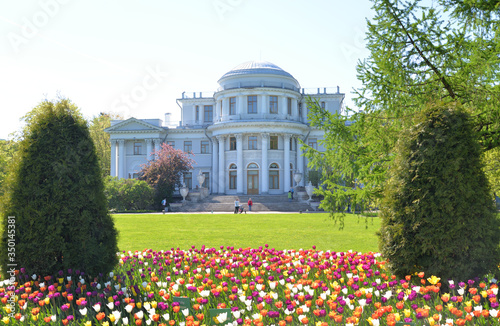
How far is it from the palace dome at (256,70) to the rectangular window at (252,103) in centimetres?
274

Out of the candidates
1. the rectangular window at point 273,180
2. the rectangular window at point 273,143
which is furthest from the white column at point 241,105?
the rectangular window at point 273,180

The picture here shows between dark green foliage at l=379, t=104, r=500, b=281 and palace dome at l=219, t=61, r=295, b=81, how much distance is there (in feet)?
144

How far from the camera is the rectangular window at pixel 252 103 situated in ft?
158

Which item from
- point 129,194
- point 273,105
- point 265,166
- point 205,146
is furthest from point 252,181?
point 129,194

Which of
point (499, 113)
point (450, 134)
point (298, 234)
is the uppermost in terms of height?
point (499, 113)

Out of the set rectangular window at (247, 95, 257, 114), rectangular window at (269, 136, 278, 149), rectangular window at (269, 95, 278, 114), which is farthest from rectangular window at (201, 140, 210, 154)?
rectangular window at (269, 95, 278, 114)

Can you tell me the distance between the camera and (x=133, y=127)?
169ft

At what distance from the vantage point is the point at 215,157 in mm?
50281

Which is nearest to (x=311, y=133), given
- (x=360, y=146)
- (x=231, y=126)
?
(x=231, y=126)

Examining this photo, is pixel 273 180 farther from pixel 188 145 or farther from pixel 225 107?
pixel 188 145

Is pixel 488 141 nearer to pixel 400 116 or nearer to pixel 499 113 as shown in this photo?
pixel 499 113

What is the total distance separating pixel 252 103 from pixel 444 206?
142 ft

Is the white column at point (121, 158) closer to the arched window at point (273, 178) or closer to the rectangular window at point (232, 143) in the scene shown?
the rectangular window at point (232, 143)

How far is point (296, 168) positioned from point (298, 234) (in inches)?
1317
